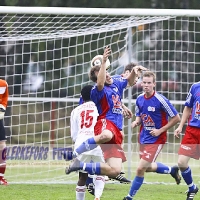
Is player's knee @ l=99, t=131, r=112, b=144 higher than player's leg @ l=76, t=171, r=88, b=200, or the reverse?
player's knee @ l=99, t=131, r=112, b=144

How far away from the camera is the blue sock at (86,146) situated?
779cm

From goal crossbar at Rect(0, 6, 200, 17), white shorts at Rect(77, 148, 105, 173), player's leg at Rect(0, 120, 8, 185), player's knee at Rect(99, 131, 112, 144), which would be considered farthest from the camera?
player's leg at Rect(0, 120, 8, 185)

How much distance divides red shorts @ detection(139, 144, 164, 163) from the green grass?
0.54 m

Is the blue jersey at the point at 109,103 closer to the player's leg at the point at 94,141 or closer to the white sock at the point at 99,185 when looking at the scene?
the player's leg at the point at 94,141

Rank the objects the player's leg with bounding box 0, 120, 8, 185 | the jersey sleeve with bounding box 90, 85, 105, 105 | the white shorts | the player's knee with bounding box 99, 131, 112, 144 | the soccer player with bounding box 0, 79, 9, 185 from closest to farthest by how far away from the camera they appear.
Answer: the player's knee with bounding box 99, 131, 112, 144, the jersey sleeve with bounding box 90, 85, 105, 105, the white shorts, the soccer player with bounding box 0, 79, 9, 185, the player's leg with bounding box 0, 120, 8, 185

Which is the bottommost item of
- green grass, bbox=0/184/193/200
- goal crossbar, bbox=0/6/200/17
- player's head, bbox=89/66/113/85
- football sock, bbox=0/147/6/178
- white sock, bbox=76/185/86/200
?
green grass, bbox=0/184/193/200

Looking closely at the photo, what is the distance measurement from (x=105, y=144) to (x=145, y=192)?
7.17 ft

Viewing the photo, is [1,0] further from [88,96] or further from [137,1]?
[88,96]

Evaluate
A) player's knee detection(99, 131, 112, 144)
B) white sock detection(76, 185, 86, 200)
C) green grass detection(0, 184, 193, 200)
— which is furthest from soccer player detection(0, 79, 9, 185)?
player's knee detection(99, 131, 112, 144)

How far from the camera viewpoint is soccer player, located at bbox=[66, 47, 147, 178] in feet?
25.0

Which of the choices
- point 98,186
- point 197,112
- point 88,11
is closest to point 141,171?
point 98,186

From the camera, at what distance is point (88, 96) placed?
341 inches

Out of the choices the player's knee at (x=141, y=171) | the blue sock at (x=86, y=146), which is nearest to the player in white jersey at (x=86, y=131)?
the blue sock at (x=86, y=146)

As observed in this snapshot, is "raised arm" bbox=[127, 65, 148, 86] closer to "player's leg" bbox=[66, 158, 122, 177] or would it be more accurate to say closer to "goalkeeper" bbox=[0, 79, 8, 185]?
"player's leg" bbox=[66, 158, 122, 177]
